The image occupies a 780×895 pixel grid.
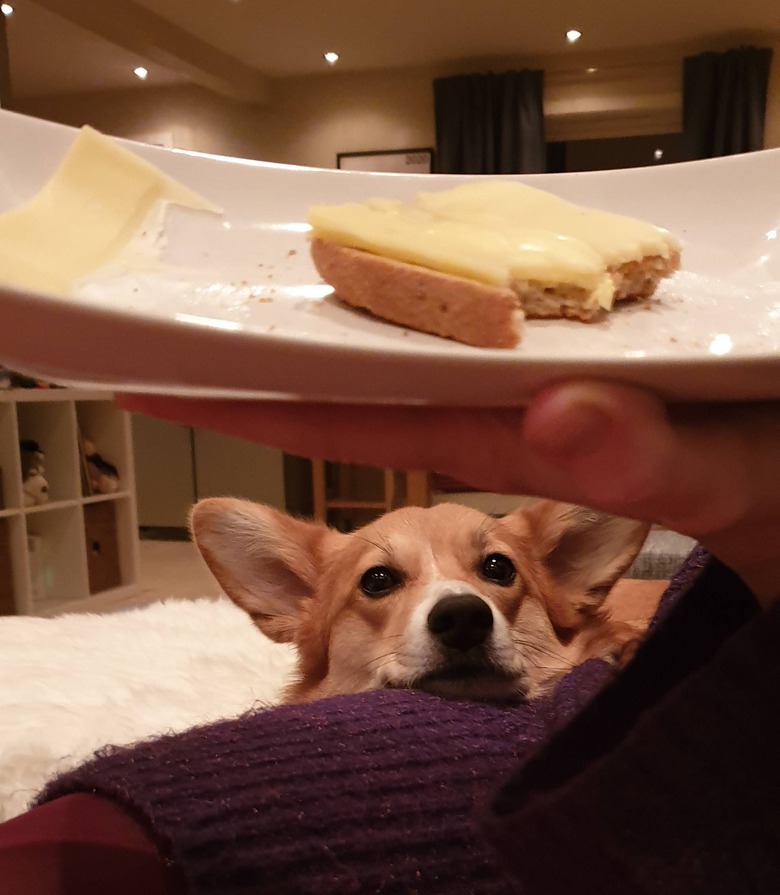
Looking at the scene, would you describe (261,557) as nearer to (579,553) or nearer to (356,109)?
(579,553)

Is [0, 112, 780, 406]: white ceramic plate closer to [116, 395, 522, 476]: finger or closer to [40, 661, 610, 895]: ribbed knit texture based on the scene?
[116, 395, 522, 476]: finger

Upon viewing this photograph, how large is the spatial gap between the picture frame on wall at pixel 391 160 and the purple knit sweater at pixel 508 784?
4.45 metres

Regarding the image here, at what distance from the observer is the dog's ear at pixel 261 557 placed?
122 cm

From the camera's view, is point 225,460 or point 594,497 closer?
point 594,497

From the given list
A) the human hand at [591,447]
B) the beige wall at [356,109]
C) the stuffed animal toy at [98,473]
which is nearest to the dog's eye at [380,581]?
the human hand at [591,447]

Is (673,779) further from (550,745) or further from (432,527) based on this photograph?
(432,527)

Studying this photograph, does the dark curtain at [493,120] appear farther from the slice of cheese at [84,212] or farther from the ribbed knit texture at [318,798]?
the ribbed knit texture at [318,798]

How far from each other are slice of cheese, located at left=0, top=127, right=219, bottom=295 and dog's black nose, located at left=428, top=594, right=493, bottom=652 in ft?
1.85

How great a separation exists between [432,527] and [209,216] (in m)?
0.62

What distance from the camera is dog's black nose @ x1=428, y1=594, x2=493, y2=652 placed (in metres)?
1.00

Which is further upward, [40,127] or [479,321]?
[40,127]

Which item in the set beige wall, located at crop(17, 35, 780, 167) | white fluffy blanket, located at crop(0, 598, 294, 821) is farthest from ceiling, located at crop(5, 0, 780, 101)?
white fluffy blanket, located at crop(0, 598, 294, 821)

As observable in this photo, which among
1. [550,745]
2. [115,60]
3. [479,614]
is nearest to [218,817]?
[550,745]

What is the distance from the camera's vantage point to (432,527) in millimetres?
1232
